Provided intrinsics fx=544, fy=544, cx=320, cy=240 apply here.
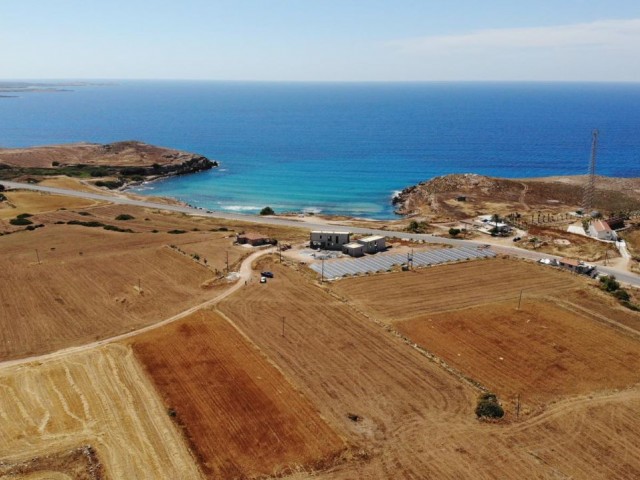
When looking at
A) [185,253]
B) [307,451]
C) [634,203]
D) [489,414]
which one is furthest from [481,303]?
[634,203]

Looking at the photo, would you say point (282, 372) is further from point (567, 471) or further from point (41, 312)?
point (41, 312)

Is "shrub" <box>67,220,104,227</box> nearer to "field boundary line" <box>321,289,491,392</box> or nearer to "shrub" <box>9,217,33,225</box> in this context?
"shrub" <box>9,217,33,225</box>

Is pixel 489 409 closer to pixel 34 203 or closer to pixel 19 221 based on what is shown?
pixel 19 221

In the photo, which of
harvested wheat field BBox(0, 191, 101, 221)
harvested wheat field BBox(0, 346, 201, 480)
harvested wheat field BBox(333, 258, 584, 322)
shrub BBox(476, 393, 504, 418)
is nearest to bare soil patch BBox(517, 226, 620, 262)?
harvested wheat field BBox(333, 258, 584, 322)

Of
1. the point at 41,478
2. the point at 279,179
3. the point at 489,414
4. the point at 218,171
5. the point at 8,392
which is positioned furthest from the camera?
the point at 218,171

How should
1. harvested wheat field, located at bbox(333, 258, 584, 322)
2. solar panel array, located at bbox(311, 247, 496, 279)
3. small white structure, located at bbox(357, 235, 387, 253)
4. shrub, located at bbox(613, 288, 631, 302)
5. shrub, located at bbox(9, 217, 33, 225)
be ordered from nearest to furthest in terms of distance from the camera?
1. harvested wheat field, located at bbox(333, 258, 584, 322)
2. shrub, located at bbox(613, 288, 631, 302)
3. solar panel array, located at bbox(311, 247, 496, 279)
4. small white structure, located at bbox(357, 235, 387, 253)
5. shrub, located at bbox(9, 217, 33, 225)

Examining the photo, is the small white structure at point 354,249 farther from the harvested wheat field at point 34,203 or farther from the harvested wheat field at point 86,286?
the harvested wheat field at point 34,203
